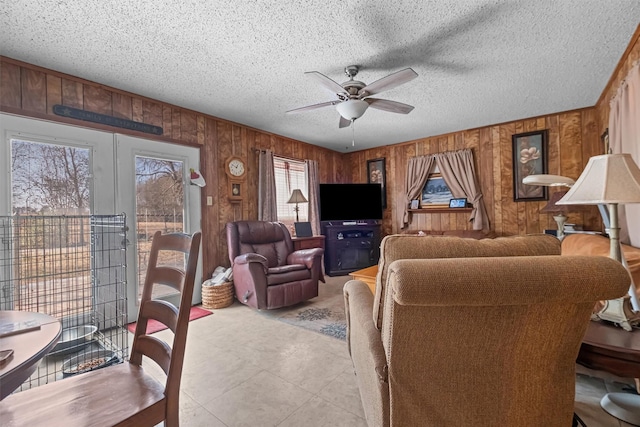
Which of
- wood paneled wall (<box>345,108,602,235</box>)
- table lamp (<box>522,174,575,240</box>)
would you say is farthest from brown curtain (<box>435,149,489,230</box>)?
table lamp (<box>522,174,575,240</box>)

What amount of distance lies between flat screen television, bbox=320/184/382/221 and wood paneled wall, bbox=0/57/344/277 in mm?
833

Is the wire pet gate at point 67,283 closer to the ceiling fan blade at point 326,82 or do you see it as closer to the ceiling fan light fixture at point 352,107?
the ceiling fan blade at point 326,82

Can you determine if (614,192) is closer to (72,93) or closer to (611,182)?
(611,182)

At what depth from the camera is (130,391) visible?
1.03m

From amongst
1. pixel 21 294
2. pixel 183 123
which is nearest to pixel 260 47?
pixel 183 123

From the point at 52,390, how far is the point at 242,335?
1612 millimetres

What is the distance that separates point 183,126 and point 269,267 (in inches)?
77.6

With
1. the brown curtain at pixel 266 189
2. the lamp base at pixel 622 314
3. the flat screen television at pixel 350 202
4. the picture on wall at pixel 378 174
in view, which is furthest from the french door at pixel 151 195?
the lamp base at pixel 622 314

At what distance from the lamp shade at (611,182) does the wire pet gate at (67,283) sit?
2710 mm

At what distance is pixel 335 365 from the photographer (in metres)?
2.02

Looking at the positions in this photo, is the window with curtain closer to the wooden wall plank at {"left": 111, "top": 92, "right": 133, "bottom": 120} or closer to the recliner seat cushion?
the recliner seat cushion

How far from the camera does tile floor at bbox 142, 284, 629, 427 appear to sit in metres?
1.51

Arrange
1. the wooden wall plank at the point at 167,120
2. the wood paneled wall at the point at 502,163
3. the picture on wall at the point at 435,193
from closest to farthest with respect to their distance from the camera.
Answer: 1. the wooden wall plank at the point at 167,120
2. the wood paneled wall at the point at 502,163
3. the picture on wall at the point at 435,193

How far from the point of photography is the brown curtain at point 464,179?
4.33m
